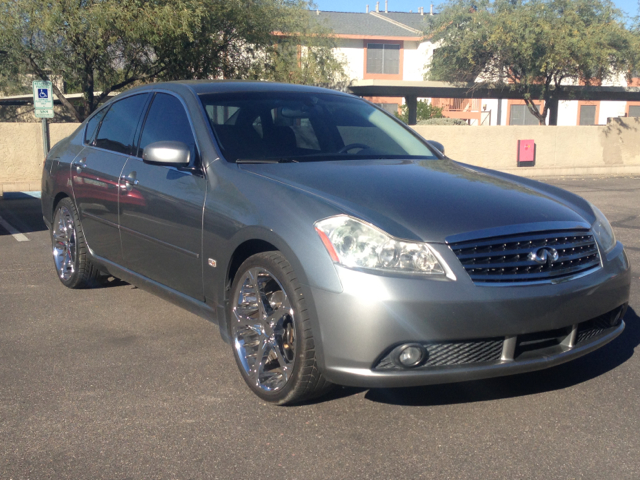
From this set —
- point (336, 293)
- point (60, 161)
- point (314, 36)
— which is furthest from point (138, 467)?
point (314, 36)

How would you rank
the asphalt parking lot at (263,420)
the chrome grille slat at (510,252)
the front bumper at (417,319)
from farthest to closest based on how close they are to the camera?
the chrome grille slat at (510,252)
the front bumper at (417,319)
the asphalt parking lot at (263,420)

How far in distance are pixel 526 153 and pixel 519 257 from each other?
18110mm

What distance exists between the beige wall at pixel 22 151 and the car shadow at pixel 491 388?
13334 mm

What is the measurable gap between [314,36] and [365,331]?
3333 cm

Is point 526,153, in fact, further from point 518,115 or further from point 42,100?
point 518,115

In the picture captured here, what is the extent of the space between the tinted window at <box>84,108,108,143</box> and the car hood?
2.27 metres

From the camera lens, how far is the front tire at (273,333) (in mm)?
3172

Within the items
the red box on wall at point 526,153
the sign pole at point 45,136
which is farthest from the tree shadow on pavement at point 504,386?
the red box on wall at point 526,153

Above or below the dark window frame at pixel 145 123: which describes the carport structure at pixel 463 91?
above

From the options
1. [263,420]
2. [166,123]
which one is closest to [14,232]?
[166,123]

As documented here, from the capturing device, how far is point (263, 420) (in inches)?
130

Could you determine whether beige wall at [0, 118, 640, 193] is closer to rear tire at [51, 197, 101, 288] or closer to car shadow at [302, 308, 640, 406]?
rear tire at [51, 197, 101, 288]

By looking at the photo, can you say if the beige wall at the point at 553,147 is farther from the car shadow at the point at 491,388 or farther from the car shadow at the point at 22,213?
the car shadow at the point at 491,388

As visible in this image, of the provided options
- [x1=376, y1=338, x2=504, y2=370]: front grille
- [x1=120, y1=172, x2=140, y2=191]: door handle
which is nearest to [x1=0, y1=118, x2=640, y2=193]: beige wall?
[x1=120, y1=172, x2=140, y2=191]: door handle
